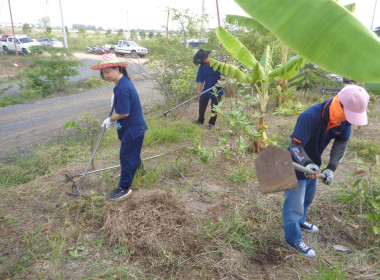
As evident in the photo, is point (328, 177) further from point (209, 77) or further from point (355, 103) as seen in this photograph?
point (209, 77)

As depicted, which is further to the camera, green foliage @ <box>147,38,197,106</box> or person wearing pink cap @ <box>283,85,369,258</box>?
green foliage @ <box>147,38,197,106</box>

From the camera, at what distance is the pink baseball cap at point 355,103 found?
174cm

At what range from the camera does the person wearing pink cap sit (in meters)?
1.79

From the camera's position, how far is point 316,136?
2.05m

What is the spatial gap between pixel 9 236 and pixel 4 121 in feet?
19.4

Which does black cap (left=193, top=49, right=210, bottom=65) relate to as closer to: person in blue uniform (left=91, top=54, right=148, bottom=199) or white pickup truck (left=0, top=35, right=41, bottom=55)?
person in blue uniform (left=91, top=54, right=148, bottom=199)

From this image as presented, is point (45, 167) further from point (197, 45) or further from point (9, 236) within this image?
point (197, 45)

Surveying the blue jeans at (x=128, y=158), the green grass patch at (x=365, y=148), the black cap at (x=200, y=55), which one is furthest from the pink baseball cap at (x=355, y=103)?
the black cap at (x=200, y=55)

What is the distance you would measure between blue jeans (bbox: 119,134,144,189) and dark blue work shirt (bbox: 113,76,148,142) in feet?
0.22

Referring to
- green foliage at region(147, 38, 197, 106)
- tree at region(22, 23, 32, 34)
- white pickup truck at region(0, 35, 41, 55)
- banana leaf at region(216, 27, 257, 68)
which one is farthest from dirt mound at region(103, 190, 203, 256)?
tree at region(22, 23, 32, 34)

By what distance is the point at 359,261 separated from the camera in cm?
229

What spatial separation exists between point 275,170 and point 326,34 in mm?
951

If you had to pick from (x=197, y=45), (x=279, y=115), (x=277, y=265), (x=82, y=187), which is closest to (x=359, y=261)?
(x=277, y=265)

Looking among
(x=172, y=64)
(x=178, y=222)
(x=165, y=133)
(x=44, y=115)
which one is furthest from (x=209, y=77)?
(x=44, y=115)
